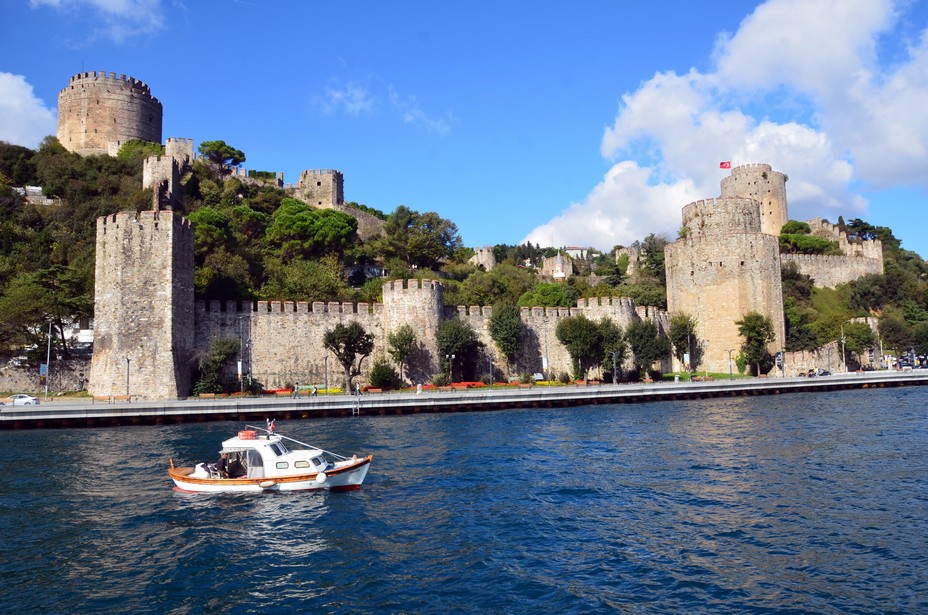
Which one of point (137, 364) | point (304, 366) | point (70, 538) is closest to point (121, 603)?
point (70, 538)

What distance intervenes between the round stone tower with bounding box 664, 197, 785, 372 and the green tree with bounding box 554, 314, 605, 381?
9.27m

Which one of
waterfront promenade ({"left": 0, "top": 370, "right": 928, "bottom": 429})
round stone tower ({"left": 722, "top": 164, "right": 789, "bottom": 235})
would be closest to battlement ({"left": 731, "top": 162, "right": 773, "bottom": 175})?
round stone tower ({"left": 722, "top": 164, "right": 789, "bottom": 235})

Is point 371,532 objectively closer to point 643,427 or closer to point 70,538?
point 70,538

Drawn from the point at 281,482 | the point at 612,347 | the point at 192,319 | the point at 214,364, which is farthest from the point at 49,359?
the point at 612,347

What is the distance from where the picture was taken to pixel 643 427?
81.3ft

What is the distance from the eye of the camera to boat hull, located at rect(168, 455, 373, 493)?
1584 centimetres

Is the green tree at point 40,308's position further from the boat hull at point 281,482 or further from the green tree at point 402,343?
the boat hull at point 281,482

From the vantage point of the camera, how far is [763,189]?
226ft

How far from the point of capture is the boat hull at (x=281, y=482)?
15836 millimetres

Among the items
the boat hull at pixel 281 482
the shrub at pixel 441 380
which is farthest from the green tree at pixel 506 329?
the boat hull at pixel 281 482

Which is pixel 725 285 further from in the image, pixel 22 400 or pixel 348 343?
pixel 22 400

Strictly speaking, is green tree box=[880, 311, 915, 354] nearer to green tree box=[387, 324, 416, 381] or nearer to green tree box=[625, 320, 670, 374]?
green tree box=[625, 320, 670, 374]

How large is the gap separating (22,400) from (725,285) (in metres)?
38.2

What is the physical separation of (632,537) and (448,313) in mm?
27109
